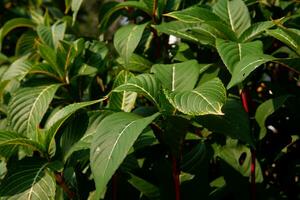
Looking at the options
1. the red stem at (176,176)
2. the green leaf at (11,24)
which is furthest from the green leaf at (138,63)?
the green leaf at (11,24)

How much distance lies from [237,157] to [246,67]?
18.0 inches

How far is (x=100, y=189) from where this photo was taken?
3.35 ft

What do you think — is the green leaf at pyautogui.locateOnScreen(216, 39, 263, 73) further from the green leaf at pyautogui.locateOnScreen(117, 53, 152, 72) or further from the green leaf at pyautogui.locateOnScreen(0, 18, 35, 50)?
the green leaf at pyautogui.locateOnScreen(0, 18, 35, 50)

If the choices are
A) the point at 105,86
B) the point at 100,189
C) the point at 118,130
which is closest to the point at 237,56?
the point at 118,130

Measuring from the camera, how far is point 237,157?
155 centimetres

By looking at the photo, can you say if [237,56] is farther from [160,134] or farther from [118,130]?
[118,130]

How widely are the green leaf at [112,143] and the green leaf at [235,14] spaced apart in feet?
1.94

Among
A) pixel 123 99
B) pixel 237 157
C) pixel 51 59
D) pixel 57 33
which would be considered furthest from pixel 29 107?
pixel 237 157

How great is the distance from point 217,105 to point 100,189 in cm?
32

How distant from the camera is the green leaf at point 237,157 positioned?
5.07ft

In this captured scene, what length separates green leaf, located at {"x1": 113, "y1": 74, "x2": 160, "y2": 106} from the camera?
1.22m

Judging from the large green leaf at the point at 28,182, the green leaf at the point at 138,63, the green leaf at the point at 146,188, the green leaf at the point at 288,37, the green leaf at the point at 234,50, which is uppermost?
the green leaf at the point at 288,37

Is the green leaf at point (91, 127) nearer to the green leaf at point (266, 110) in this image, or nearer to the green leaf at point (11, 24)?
the green leaf at point (266, 110)

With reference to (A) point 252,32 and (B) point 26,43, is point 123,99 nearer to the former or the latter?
(A) point 252,32
